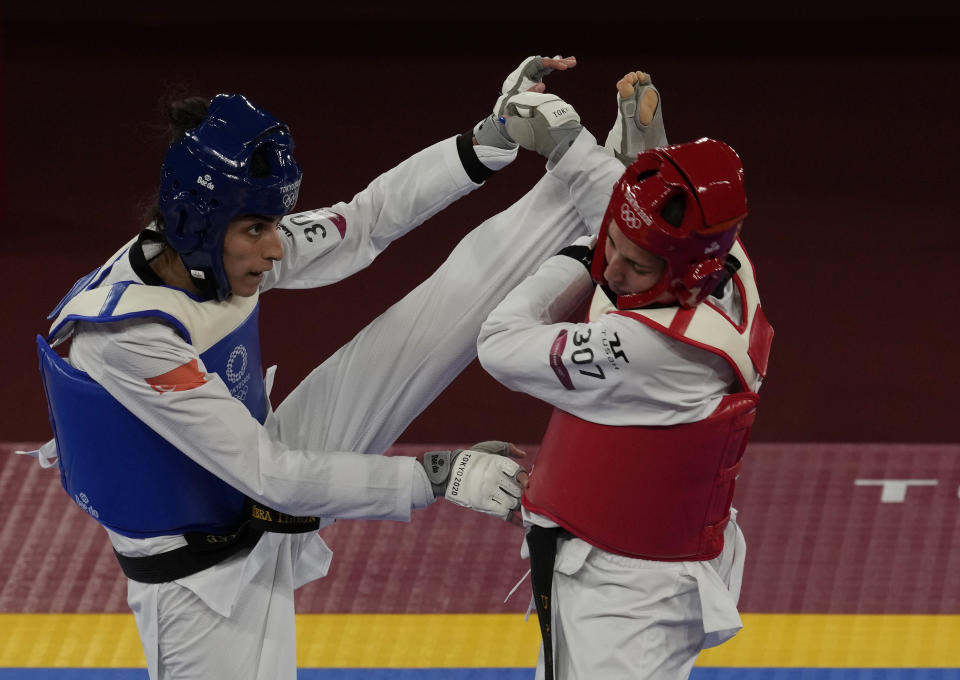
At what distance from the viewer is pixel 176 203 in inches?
113

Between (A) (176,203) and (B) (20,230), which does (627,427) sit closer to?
(A) (176,203)

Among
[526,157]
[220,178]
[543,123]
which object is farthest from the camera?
[526,157]

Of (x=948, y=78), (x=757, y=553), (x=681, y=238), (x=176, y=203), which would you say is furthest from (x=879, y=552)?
(x=948, y=78)

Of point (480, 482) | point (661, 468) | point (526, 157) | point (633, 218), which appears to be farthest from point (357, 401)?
point (526, 157)

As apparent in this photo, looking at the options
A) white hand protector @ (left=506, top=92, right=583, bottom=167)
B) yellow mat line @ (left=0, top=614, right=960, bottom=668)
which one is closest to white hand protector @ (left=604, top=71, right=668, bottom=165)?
white hand protector @ (left=506, top=92, right=583, bottom=167)

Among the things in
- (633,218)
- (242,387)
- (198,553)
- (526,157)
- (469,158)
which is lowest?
(526,157)

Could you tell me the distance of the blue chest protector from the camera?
296 cm

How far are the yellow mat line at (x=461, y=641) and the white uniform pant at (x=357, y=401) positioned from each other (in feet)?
3.16

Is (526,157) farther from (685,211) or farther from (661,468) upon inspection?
(685,211)

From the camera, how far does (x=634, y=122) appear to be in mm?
3172

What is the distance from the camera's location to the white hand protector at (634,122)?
3109 mm

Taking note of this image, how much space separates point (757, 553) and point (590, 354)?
237 cm

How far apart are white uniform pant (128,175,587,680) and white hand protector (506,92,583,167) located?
0.18 meters

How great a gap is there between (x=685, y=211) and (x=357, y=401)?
3.64ft
